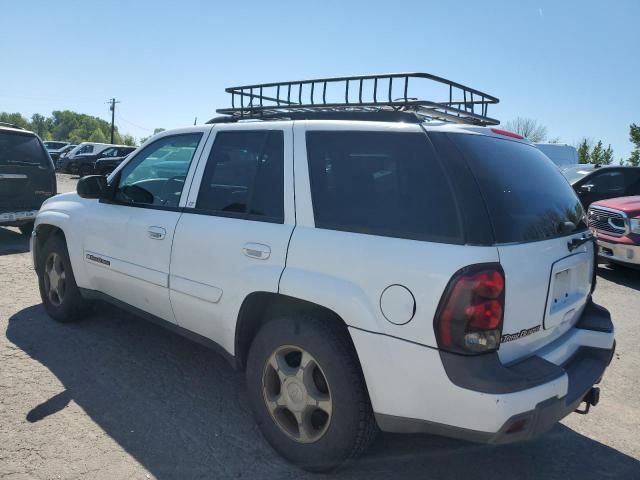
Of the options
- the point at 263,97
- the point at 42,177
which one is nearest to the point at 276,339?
the point at 263,97

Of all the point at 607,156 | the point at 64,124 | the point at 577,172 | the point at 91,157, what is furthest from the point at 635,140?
the point at 64,124

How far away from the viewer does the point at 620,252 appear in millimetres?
7438

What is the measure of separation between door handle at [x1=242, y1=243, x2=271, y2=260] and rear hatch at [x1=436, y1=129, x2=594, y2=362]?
107 centimetres

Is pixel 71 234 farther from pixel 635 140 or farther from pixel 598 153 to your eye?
pixel 598 153

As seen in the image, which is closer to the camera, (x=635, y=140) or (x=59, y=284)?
(x=59, y=284)

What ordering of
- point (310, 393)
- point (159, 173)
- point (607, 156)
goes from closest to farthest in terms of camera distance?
1. point (310, 393)
2. point (159, 173)
3. point (607, 156)

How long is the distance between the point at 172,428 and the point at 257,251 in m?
1.23

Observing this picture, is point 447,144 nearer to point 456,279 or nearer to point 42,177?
point 456,279

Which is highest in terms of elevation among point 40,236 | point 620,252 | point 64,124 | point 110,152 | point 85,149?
point 64,124

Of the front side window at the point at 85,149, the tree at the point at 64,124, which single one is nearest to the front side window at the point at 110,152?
the front side window at the point at 85,149

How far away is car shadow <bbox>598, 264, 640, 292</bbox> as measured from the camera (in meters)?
7.63

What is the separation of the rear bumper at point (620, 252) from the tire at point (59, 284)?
7278 millimetres

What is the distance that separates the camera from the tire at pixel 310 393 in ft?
7.89

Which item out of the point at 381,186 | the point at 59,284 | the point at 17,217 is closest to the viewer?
the point at 381,186
